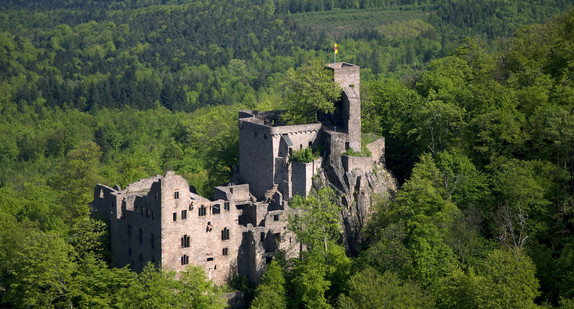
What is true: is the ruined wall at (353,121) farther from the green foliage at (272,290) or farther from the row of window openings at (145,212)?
the row of window openings at (145,212)

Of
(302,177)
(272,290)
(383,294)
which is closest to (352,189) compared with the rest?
(302,177)

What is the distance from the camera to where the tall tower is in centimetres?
8525

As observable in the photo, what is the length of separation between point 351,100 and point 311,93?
373cm

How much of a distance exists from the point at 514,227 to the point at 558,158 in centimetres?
788

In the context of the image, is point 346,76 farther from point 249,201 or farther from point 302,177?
point 249,201

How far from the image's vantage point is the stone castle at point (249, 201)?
248 ft

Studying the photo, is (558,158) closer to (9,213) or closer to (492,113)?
(492,113)

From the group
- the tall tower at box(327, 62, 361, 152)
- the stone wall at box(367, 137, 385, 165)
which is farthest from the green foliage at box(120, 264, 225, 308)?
the stone wall at box(367, 137, 385, 165)

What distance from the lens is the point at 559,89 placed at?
88.4 m

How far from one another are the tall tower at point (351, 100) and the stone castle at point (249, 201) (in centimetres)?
8

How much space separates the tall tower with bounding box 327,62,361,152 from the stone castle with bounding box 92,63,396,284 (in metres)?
0.08

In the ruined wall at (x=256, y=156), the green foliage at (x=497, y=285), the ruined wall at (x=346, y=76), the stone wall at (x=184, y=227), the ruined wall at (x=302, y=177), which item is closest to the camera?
the green foliage at (x=497, y=285)

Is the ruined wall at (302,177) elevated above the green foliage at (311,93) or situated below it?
below

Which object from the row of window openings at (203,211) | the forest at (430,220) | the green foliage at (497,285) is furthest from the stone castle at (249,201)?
the green foliage at (497,285)
